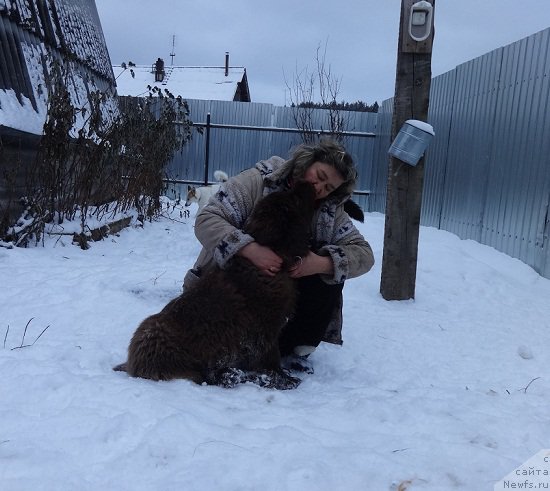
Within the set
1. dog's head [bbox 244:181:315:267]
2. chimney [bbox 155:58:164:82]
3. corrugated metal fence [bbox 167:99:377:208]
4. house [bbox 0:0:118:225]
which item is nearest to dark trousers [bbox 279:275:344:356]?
dog's head [bbox 244:181:315:267]

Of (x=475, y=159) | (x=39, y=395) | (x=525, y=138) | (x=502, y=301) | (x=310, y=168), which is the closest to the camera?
(x=39, y=395)

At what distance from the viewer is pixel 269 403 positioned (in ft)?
7.88

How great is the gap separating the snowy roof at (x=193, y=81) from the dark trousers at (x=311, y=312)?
22122 mm

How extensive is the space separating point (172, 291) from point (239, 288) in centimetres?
186

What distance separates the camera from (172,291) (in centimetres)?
429

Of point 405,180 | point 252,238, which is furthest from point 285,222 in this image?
point 405,180

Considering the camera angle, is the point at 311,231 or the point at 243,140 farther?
the point at 243,140

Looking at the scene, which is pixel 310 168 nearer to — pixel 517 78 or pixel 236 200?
pixel 236 200

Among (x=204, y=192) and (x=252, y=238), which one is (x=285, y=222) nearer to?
(x=252, y=238)

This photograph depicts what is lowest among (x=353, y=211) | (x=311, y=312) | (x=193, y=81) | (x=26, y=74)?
(x=311, y=312)

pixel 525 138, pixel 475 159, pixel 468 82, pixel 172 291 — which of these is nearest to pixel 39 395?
pixel 172 291

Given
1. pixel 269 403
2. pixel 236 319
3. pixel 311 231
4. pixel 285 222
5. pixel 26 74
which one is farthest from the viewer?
pixel 26 74

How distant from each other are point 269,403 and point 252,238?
83cm

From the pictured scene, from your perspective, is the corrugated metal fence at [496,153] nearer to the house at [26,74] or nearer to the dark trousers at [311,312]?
the house at [26,74]
